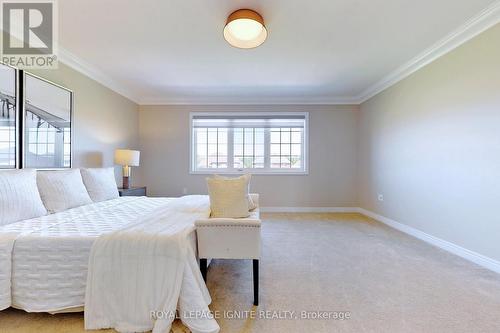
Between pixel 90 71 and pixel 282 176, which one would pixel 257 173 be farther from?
pixel 90 71

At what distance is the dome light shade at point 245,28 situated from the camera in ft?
7.16

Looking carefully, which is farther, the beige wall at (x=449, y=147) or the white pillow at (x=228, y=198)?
the beige wall at (x=449, y=147)

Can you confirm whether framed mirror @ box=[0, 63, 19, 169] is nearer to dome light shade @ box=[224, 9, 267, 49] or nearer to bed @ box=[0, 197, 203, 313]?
bed @ box=[0, 197, 203, 313]

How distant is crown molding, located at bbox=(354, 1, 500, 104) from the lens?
2316mm

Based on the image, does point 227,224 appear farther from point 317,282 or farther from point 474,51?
point 474,51

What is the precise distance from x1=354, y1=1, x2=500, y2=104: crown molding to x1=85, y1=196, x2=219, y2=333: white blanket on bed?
3376 millimetres

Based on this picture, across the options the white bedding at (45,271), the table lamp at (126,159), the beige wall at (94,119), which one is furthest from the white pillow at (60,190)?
the table lamp at (126,159)

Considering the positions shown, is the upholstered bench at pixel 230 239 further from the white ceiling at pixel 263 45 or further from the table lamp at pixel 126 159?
the table lamp at pixel 126 159

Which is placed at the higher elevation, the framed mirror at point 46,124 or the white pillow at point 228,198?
the framed mirror at point 46,124

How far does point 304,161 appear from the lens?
5375 mm

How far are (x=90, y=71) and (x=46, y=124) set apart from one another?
117cm

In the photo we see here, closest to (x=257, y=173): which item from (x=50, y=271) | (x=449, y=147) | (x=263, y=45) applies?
(x=263, y=45)

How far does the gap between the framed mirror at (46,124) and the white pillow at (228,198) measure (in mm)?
2143

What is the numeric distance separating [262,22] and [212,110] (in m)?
3.26
